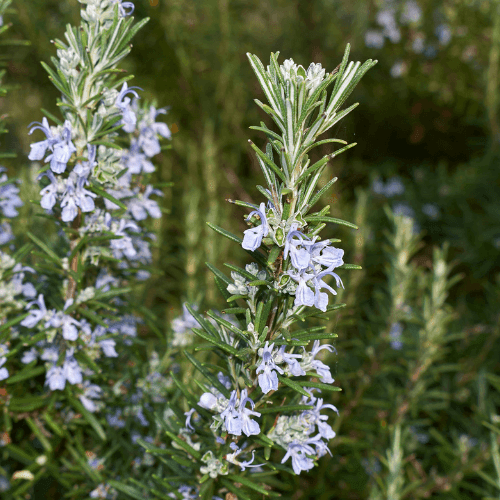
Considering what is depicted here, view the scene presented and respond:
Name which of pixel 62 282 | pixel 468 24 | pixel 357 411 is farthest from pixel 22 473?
pixel 468 24

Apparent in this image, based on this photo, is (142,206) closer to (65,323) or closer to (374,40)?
(65,323)

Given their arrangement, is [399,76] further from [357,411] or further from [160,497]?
[160,497]

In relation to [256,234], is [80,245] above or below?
below

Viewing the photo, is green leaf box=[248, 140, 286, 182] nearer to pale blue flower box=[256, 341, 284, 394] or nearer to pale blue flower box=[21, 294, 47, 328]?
pale blue flower box=[256, 341, 284, 394]

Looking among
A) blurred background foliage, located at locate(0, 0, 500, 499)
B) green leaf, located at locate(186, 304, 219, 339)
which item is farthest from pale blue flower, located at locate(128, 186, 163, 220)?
blurred background foliage, located at locate(0, 0, 500, 499)

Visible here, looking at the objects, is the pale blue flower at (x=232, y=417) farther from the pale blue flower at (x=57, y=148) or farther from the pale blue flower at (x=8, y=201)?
the pale blue flower at (x=8, y=201)

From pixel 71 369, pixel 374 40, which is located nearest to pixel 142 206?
pixel 71 369

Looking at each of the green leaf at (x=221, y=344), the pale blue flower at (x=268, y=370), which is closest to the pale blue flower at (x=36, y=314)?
the green leaf at (x=221, y=344)
